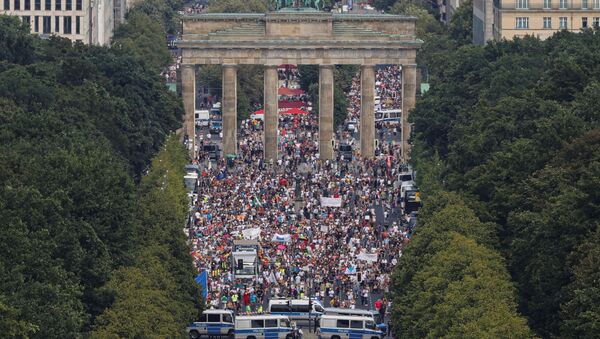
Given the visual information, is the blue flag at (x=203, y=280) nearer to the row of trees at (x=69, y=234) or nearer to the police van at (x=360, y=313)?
the row of trees at (x=69, y=234)

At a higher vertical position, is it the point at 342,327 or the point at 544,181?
the point at 544,181

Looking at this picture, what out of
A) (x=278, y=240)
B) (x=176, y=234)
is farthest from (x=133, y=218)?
(x=278, y=240)

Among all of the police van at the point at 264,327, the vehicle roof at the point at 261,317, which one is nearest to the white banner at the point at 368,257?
the vehicle roof at the point at 261,317

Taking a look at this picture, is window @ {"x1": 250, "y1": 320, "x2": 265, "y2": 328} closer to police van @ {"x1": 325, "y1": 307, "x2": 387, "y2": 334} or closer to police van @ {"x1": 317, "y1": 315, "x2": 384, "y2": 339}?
police van @ {"x1": 317, "y1": 315, "x2": 384, "y2": 339}

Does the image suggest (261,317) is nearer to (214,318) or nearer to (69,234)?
(214,318)

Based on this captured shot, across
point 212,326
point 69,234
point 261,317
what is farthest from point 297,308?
point 69,234

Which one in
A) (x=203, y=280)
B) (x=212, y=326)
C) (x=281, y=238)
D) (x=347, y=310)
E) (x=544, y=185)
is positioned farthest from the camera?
(x=281, y=238)

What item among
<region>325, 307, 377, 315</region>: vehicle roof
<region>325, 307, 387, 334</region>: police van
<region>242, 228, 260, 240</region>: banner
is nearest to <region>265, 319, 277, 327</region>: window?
<region>325, 307, 387, 334</region>: police van
